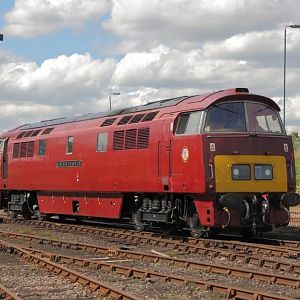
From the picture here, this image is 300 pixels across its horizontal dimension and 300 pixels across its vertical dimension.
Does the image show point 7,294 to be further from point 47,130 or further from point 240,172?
point 47,130

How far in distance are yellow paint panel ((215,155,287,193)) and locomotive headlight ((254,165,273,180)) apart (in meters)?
0.08

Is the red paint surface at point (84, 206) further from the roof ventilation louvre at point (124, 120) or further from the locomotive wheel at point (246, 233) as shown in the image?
the locomotive wheel at point (246, 233)

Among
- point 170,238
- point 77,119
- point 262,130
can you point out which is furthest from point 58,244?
point 77,119

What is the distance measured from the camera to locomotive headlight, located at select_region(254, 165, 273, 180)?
46.2 ft

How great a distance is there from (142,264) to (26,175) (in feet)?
38.5

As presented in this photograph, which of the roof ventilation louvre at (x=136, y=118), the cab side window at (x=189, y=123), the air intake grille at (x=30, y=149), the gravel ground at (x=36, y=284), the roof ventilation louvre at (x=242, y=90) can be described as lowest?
the gravel ground at (x=36, y=284)

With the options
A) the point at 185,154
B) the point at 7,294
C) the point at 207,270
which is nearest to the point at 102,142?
the point at 185,154

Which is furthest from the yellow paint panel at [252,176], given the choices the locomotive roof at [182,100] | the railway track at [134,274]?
the railway track at [134,274]

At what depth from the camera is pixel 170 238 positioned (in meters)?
15.3

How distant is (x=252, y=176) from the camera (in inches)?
551

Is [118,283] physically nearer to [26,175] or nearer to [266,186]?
[266,186]

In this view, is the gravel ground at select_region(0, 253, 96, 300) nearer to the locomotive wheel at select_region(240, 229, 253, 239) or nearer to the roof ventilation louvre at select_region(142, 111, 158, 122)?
the roof ventilation louvre at select_region(142, 111, 158, 122)

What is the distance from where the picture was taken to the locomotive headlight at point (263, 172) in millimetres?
14070

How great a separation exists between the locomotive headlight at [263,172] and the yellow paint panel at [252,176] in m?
0.08
